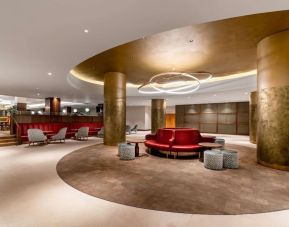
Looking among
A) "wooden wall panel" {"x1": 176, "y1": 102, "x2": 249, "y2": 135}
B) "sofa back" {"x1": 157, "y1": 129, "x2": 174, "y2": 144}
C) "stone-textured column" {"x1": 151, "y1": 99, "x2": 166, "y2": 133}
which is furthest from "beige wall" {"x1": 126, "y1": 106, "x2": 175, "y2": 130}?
"sofa back" {"x1": 157, "y1": 129, "x2": 174, "y2": 144}

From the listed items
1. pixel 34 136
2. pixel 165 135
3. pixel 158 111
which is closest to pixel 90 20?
pixel 165 135

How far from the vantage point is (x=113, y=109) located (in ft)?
31.1

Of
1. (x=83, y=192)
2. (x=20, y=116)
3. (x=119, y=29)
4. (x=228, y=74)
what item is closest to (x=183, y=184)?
(x=83, y=192)

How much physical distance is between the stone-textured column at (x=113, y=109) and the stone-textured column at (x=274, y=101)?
6123 millimetres

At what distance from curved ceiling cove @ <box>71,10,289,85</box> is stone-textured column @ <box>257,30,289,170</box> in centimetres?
48

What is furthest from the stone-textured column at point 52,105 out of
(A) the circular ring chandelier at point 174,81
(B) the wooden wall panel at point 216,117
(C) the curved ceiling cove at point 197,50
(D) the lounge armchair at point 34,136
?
(B) the wooden wall panel at point 216,117

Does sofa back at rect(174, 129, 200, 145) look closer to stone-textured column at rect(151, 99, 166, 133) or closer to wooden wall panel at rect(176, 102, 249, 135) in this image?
stone-textured column at rect(151, 99, 166, 133)

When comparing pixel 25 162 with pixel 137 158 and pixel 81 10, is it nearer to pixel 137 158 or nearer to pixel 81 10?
pixel 137 158

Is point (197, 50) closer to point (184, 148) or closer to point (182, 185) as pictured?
point (184, 148)

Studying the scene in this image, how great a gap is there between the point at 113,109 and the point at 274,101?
22.0ft

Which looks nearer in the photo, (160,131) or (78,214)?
(78,214)

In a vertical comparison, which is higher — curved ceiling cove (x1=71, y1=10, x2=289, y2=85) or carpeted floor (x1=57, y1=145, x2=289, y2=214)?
curved ceiling cove (x1=71, y1=10, x2=289, y2=85)

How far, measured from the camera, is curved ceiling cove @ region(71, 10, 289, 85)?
16.3 feet

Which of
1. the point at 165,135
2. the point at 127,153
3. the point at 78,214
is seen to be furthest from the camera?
the point at 165,135
